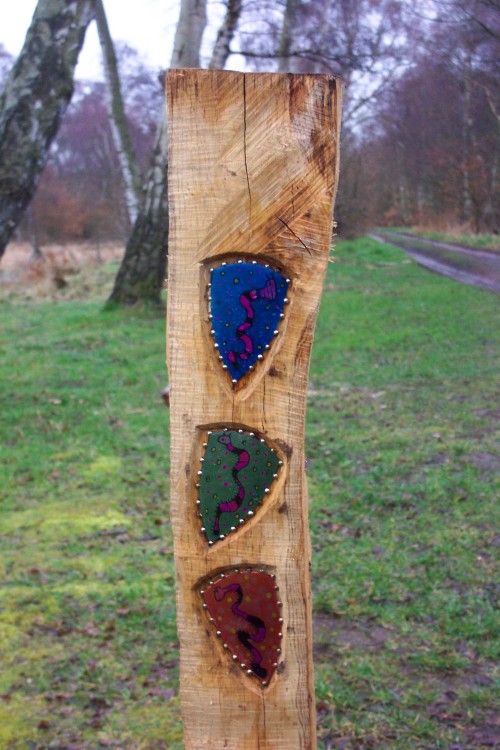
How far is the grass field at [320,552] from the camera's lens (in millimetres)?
3230

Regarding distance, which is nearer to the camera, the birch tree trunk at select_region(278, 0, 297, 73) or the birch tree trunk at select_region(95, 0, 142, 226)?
the birch tree trunk at select_region(278, 0, 297, 73)

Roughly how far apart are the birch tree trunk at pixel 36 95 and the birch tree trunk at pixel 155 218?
19.7 ft

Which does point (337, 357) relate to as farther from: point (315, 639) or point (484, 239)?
point (484, 239)

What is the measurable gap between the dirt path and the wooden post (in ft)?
41.3

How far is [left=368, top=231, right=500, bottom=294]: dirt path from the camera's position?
51.6ft

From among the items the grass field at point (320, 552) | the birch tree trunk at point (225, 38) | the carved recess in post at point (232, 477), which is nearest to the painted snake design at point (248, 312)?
the carved recess in post at point (232, 477)

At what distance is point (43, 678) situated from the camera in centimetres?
348

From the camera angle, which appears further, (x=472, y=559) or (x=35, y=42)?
(x=35, y=42)

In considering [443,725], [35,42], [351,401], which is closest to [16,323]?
[351,401]

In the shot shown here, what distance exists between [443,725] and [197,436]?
1.80m

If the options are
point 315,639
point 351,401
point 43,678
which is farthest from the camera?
point 351,401

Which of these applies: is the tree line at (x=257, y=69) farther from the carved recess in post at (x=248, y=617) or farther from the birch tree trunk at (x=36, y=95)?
the carved recess in post at (x=248, y=617)

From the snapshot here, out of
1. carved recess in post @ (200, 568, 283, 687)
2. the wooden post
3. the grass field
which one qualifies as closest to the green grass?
the grass field

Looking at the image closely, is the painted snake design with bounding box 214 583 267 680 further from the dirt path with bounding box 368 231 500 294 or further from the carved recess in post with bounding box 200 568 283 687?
the dirt path with bounding box 368 231 500 294
